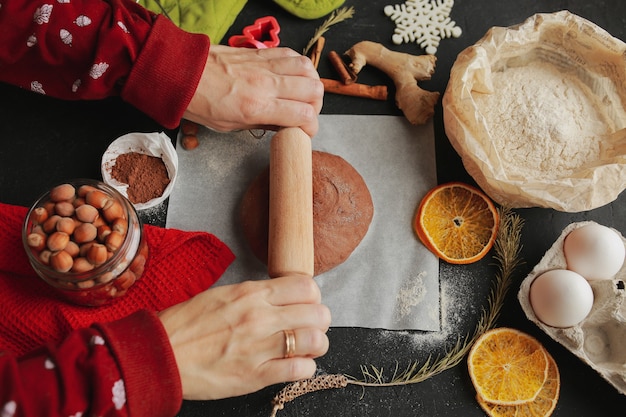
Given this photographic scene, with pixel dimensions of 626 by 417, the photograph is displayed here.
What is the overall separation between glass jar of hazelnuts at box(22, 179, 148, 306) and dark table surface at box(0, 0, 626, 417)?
29 cm

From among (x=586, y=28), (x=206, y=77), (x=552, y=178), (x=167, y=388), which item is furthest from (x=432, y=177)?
(x=167, y=388)

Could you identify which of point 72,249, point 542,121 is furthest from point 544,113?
point 72,249

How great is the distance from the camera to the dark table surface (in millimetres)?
1377

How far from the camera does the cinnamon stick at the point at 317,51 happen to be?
1604mm

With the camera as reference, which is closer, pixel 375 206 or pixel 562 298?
pixel 562 298

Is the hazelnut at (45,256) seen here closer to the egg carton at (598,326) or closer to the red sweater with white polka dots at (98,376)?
the red sweater with white polka dots at (98,376)

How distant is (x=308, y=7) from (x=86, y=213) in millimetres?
844

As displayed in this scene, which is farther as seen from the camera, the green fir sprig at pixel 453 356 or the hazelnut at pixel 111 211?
the green fir sprig at pixel 453 356

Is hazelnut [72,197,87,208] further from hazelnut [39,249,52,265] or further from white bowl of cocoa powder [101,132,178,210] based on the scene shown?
white bowl of cocoa powder [101,132,178,210]

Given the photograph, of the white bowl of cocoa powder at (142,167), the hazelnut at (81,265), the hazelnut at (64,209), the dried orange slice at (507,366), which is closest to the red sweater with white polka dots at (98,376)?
the hazelnut at (81,265)

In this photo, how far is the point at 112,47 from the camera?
1256mm

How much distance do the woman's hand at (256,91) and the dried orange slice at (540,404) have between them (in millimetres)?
764

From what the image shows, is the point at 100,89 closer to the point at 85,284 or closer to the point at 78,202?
the point at 78,202

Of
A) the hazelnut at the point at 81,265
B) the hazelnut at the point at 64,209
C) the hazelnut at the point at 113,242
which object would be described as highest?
the hazelnut at the point at 64,209
